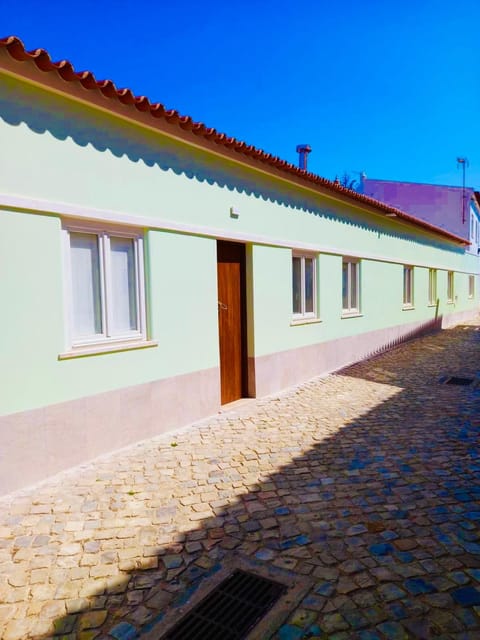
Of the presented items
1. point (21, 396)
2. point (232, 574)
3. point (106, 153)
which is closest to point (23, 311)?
point (21, 396)

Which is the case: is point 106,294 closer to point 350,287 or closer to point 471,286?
point 350,287

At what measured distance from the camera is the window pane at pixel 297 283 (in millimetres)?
9203

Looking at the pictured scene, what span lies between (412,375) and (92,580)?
27.1 ft

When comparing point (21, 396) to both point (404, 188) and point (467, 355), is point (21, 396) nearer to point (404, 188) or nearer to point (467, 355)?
point (467, 355)

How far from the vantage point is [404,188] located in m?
25.6

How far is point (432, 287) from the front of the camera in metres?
18.3

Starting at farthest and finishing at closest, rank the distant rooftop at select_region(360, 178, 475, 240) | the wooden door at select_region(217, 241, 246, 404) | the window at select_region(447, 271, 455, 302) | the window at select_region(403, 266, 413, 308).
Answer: the distant rooftop at select_region(360, 178, 475, 240)
the window at select_region(447, 271, 455, 302)
the window at select_region(403, 266, 413, 308)
the wooden door at select_region(217, 241, 246, 404)

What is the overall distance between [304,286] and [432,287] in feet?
36.4

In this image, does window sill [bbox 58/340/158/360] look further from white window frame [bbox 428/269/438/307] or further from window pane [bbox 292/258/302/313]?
white window frame [bbox 428/269/438/307]

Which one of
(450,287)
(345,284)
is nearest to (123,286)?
(345,284)

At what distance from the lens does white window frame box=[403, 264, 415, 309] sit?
1541 cm

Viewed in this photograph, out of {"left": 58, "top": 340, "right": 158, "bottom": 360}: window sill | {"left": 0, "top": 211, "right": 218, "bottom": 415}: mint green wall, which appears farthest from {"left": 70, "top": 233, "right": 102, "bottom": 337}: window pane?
{"left": 0, "top": 211, "right": 218, "bottom": 415}: mint green wall

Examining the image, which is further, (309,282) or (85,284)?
(309,282)

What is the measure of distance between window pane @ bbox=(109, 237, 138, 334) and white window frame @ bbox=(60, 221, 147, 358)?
0.05m
